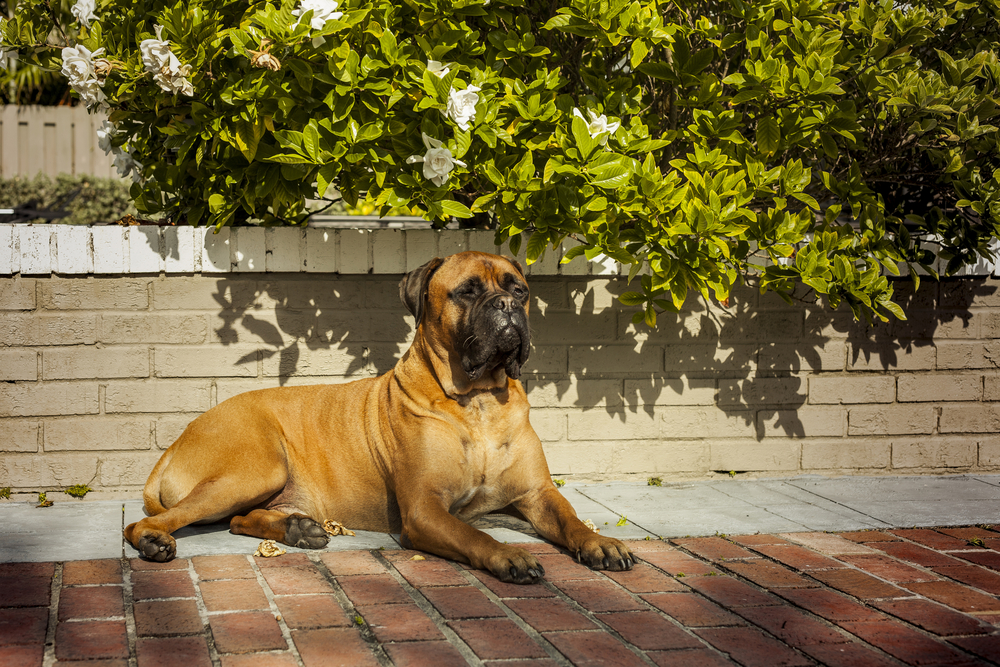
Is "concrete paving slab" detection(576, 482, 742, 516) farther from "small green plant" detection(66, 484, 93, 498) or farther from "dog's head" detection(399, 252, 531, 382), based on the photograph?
"small green plant" detection(66, 484, 93, 498)

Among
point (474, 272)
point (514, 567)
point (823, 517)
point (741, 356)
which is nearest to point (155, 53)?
point (474, 272)

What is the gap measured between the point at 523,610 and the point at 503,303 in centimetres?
139

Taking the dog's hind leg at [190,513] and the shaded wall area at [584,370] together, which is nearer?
the dog's hind leg at [190,513]

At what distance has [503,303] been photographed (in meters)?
3.82

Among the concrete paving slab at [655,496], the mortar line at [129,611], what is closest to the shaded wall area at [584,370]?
the concrete paving slab at [655,496]

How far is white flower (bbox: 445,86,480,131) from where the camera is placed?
382cm

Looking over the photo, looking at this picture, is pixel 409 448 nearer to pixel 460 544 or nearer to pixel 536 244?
pixel 460 544

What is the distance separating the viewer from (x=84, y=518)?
13.7 ft

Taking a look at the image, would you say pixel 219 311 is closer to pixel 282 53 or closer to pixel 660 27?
pixel 282 53

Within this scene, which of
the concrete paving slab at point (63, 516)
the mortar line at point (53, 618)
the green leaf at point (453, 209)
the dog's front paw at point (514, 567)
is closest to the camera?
the mortar line at point (53, 618)

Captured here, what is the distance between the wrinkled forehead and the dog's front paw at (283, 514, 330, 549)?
1.25 metres

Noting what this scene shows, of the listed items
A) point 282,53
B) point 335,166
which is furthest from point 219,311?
point 282,53

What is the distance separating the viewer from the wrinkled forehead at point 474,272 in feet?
13.0

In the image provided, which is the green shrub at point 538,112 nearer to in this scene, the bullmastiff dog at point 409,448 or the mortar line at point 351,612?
the bullmastiff dog at point 409,448
